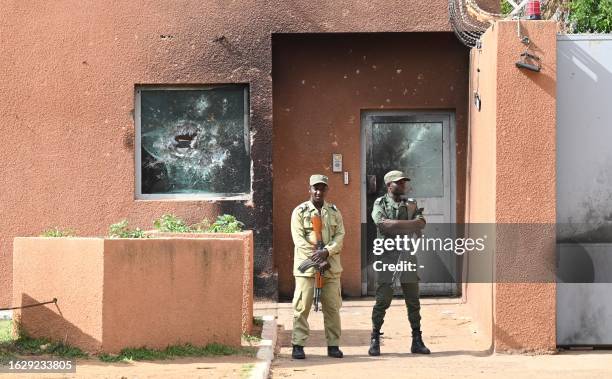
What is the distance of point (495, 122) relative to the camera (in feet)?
32.7

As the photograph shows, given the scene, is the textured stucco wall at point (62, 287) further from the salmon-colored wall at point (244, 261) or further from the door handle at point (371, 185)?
the door handle at point (371, 185)

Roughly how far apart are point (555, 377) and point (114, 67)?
6.63 meters

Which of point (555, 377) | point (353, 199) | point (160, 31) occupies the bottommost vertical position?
point (555, 377)

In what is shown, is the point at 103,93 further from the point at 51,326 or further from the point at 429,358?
the point at 429,358

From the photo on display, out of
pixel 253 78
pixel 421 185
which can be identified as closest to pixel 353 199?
pixel 421 185

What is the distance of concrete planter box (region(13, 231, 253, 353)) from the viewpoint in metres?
9.04

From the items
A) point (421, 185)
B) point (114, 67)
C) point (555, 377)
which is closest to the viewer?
point (555, 377)

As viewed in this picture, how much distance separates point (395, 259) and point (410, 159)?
3.66 meters

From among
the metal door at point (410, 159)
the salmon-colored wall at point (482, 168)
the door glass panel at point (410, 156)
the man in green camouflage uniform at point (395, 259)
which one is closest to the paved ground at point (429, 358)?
the man in green camouflage uniform at point (395, 259)

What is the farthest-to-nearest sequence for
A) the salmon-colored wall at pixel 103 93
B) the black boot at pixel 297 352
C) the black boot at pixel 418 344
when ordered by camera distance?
the salmon-colored wall at pixel 103 93 < the black boot at pixel 418 344 < the black boot at pixel 297 352

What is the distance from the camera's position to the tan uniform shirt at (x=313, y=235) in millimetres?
9727

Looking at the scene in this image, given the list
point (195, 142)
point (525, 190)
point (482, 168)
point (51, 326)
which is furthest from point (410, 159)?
point (51, 326)

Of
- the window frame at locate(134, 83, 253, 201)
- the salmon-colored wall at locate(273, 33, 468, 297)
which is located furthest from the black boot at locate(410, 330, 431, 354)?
the window frame at locate(134, 83, 253, 201)

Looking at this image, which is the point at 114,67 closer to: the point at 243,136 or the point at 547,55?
the point at 243,136
